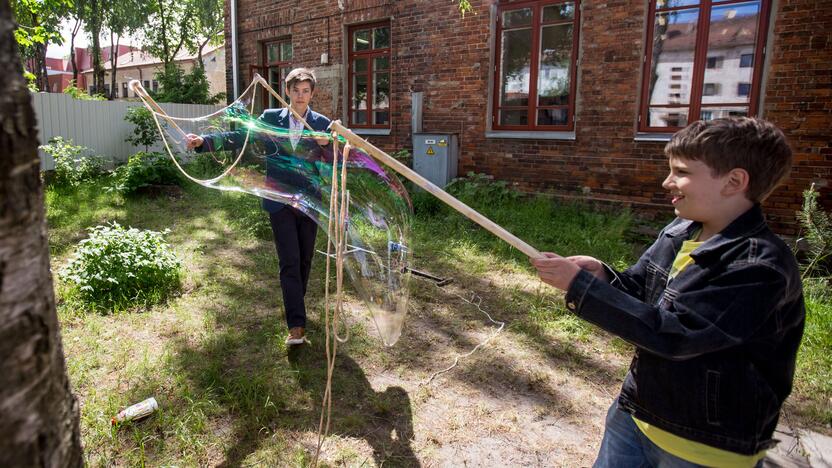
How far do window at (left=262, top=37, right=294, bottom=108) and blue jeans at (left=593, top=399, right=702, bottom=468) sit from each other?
38.6ft

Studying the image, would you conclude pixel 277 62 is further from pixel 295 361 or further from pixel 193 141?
pixel 295 361

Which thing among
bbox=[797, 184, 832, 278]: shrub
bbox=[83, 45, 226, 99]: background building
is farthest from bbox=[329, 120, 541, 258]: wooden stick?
bbox=[83, 45, 226, 99]: background building

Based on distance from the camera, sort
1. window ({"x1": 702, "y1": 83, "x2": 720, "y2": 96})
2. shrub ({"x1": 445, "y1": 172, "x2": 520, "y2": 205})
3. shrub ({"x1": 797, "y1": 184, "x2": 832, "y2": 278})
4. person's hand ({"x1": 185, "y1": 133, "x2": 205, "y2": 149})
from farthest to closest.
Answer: shrub ({"x1": 445, "y1": 172, "x2": 520, "y2": 205})
window ({"x1": 702, "y1": 83, "x2": 720, "y2": 96})
shrub ({"x1": 797, "y1": 184, "x2": 832, "y2": 278})
person's hand ({"x1": 185, "y1": 133, "x2": 205, "y2": 149})

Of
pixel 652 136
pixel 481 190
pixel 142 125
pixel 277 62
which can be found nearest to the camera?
pixel 652 136

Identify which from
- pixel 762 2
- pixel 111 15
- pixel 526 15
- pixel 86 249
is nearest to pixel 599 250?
pixel 762 2

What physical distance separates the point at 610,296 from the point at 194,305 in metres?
4.19

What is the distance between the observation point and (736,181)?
1.42 metres

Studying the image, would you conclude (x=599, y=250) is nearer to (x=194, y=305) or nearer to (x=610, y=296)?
(x=194, y=305)

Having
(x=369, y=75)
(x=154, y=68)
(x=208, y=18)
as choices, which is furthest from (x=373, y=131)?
(x=154, y=68)

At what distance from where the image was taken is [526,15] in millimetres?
8492

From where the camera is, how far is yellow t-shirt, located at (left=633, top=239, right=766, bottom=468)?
1.41m

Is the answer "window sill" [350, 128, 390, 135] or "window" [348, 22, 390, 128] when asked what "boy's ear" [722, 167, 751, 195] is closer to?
"window sill" [350, 128, 390, 135]

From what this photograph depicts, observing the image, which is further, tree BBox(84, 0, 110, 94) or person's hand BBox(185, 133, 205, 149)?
tree BBox(84, 0, 110, 94)

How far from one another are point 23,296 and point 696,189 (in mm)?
1617
